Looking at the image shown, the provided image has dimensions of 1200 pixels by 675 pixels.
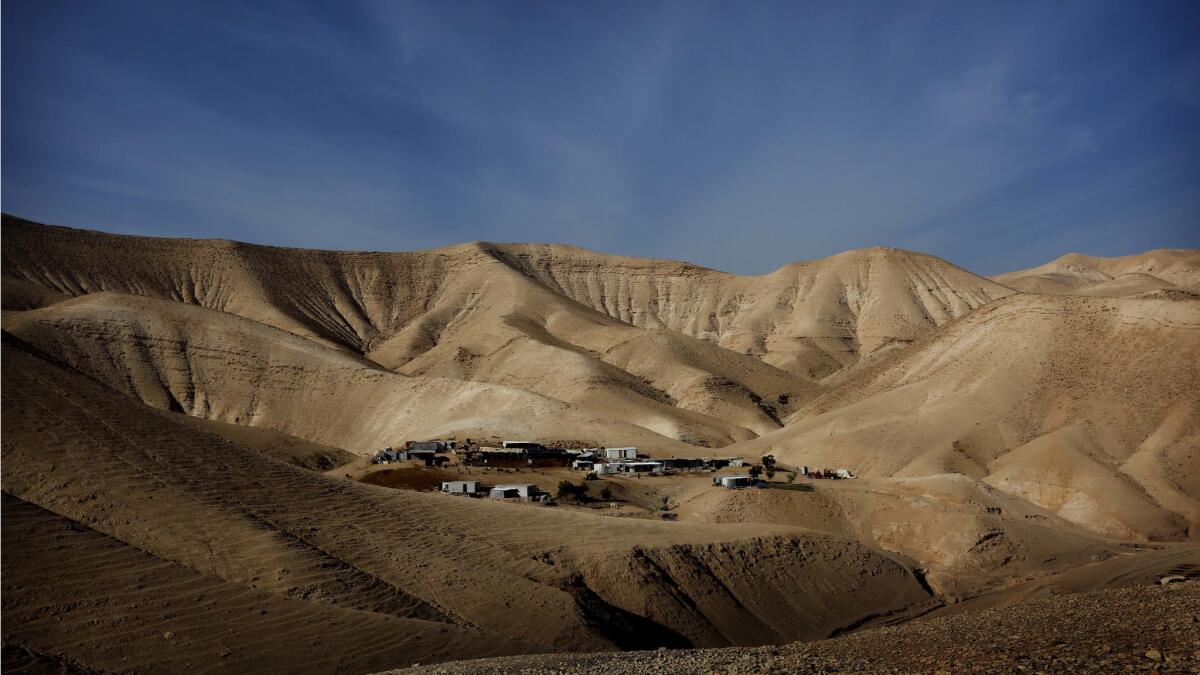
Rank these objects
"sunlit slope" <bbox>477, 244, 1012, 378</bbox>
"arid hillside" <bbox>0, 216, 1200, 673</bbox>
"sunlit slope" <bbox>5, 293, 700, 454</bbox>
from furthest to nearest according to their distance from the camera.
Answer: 1. "sunlit slope" <bbox>477, 244, 1012, 378</bbox>
2. "sunlit slope" <bbox>5, 293, 700, 454</bbox>
3. "arid hillside" <bbox>0, 216, 1200, 673</bbox>

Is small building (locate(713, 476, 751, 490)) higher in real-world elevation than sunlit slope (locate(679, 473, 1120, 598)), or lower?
higher

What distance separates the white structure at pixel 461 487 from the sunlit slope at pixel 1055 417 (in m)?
29.7

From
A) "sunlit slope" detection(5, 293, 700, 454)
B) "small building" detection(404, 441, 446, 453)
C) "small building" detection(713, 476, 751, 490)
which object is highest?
"sunlit slope" detection(5, 293, 700, 454)

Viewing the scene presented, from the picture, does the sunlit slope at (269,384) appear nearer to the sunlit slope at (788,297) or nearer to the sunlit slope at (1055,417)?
the sunlit slope at (1055,417)

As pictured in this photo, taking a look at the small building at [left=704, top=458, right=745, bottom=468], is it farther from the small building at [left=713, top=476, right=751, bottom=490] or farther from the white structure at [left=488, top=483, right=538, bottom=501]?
the white structure at [left=488, top=483, right=538, bottom=501]

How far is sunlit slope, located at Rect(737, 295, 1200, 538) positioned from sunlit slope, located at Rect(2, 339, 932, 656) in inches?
843

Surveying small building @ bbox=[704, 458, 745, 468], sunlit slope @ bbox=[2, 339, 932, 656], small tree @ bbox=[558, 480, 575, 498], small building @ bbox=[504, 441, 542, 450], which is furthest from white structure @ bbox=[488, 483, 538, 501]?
small building @ bbox=[704, 458, 745, 468]

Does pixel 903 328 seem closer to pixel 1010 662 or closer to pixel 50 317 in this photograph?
pixel 50 317

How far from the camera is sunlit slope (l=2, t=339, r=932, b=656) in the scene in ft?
74.3

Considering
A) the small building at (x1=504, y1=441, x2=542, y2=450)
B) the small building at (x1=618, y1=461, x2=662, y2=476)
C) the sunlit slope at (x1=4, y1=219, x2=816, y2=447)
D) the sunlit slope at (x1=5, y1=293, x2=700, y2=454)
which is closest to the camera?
the small building at (x1=618, y1=461, x2=662, y2=476)

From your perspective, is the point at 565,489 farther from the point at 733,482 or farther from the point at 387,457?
the point at 387,457

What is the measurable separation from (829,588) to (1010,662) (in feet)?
76.1

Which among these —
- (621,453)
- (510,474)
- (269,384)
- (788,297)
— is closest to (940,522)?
(510,474)

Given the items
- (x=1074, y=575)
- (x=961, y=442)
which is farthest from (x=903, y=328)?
(x=1074, y=575)
